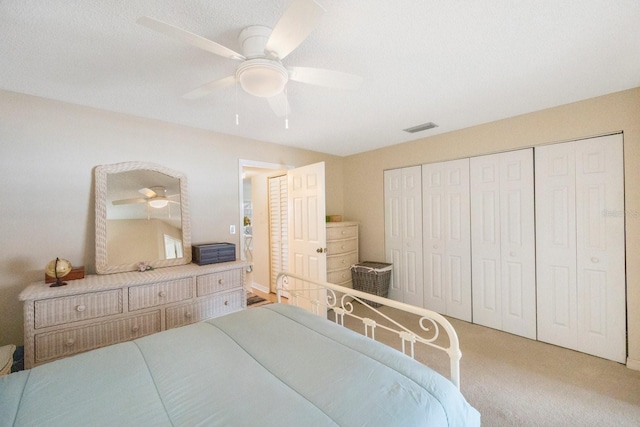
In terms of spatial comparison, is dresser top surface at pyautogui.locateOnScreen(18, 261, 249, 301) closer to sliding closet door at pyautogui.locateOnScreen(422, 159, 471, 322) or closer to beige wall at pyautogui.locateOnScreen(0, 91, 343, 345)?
beige wall at pyautogui.locateOnScreen(0, 91, 343, 345)

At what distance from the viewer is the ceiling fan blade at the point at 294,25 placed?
1.00 metres

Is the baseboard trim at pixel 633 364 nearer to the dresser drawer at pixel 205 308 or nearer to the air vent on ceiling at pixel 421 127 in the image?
the air vent on ceiling at pixel 421 127

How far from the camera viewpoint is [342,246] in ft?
12.9

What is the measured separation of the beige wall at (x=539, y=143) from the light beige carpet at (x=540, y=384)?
41cm

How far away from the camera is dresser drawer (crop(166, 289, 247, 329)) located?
236cm

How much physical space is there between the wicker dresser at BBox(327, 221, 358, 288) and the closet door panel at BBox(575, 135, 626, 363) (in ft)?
8.30

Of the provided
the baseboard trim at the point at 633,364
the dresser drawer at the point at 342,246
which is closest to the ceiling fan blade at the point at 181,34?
the dresser drawer at the point at 342,246

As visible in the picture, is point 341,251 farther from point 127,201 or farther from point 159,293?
point 127,201

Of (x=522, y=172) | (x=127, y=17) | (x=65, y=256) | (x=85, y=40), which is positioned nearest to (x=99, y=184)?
(x=65, y=256)

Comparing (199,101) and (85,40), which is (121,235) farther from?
(85,40)

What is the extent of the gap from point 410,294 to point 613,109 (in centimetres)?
285

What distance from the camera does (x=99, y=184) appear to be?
2389 millimetres

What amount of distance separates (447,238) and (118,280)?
353 centimetres

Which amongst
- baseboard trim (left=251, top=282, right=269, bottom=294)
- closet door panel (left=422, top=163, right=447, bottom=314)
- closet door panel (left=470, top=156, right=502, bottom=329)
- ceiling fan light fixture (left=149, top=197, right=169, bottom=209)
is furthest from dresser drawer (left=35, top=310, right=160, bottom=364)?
closet door panel (left=470, top=156, right=502, bottom=329)
